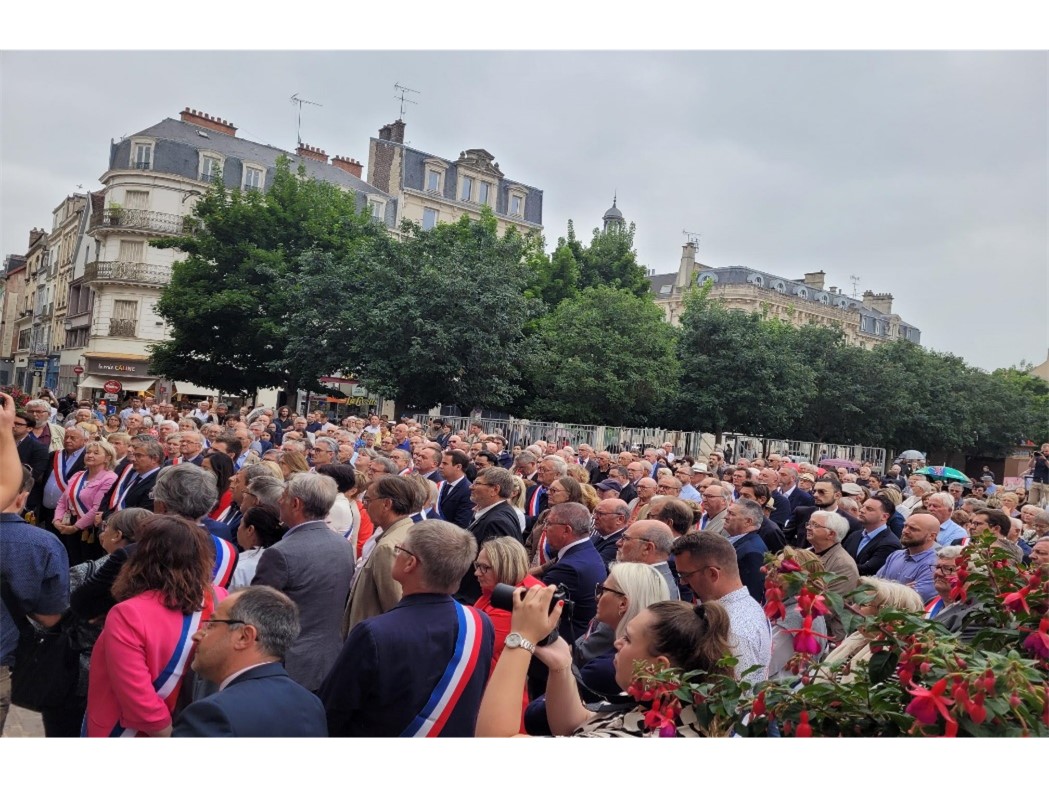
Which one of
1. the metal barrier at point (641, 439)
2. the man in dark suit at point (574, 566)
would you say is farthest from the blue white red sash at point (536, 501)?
the metal barrier at point (641, 439)

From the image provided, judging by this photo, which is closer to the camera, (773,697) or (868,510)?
(773,697)

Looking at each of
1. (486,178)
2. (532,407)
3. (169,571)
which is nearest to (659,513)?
(169,571)

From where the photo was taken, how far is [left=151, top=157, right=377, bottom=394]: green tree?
3127cm

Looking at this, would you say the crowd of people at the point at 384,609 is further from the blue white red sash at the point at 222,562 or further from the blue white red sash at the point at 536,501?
the blue white red sash at the point at 536,501

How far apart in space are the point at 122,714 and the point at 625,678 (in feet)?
5.85

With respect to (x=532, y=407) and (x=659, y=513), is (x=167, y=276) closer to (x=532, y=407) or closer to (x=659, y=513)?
(x=532, y=407)

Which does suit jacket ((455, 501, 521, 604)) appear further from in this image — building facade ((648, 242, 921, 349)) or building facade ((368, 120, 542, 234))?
building facade ((648, 242, 921, 349))

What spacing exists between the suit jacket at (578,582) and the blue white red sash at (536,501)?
4057 millimetres

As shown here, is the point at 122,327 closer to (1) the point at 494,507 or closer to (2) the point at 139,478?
(2) the point at 139,478

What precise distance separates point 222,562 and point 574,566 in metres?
1.88

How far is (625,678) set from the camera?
10.3ft

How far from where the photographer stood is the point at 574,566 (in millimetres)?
5000

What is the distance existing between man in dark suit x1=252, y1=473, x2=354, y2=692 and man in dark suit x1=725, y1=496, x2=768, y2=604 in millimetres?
2615

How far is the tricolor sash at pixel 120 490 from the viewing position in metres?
6.72
